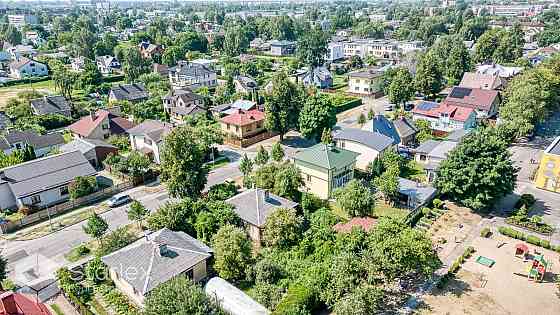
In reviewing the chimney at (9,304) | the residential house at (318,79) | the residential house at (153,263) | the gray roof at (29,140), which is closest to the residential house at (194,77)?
the residential house at (318,79)

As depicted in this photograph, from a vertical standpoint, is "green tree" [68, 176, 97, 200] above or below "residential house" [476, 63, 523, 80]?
below

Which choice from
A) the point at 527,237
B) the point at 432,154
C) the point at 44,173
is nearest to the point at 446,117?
the point at 432,154

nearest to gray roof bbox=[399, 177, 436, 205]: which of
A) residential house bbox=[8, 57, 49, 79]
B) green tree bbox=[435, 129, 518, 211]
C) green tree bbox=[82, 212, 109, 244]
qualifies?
green tree bbox=[435, 129, 518, 211]

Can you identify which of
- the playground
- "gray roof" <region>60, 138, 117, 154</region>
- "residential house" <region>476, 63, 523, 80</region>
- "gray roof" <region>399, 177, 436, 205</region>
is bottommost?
the playground

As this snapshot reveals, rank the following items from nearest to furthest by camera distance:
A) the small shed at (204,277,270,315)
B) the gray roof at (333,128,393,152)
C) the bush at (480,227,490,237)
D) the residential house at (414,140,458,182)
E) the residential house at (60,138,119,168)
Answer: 1. the small shed at (204,277,270,315)
2. the bush at (480,227,490,237)
3. the residential house at (414,140,458,182)
4. the gray roof at (333,128,393,152)
5. the residential house at (60,138,119,168)

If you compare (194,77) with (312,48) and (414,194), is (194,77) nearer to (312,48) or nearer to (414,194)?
(312,48)

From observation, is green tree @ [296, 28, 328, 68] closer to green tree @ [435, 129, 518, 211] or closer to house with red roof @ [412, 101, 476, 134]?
house with red roof @ [412, 101, 476, 134]
